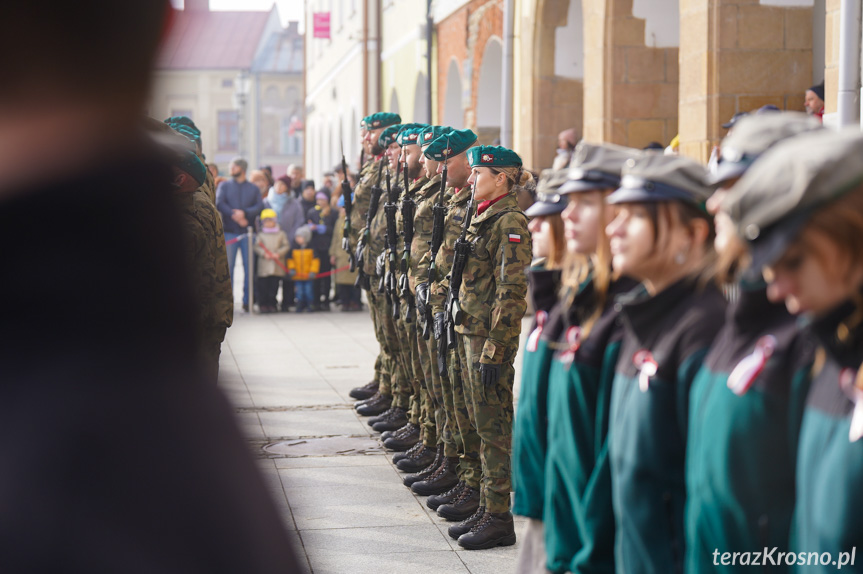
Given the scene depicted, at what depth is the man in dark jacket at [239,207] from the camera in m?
15.2

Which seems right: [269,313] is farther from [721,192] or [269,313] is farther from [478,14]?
[721,192]

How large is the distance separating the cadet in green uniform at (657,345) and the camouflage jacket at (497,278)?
A: 2535 mm

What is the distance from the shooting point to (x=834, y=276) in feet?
6.12

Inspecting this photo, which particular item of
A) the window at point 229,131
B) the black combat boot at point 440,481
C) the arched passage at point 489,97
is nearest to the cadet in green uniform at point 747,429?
the black combat boot at point 440,481

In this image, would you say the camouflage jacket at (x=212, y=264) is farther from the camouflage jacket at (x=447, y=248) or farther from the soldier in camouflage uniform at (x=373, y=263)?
the soldier in camouflage uniform at (x=373, y=263)

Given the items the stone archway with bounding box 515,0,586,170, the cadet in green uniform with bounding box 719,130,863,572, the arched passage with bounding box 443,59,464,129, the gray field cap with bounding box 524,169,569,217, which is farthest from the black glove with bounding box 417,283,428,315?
the arched passage with bounding box 443,59,464,129

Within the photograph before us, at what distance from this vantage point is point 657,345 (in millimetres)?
2490

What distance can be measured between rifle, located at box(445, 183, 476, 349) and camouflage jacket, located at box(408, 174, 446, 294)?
3.01ft

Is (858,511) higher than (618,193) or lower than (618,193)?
lower

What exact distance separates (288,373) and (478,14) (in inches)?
298

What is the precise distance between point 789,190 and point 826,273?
145 millimetres

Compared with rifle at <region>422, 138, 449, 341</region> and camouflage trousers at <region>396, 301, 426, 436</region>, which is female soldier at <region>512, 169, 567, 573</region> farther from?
camouflage trousers at <region>396, 301, 426, 436</region>

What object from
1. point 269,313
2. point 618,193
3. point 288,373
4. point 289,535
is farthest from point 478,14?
point 289,535

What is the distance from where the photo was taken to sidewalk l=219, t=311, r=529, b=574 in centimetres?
510
